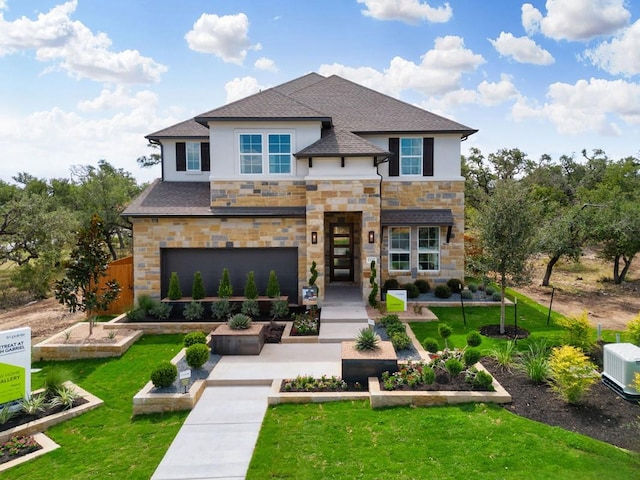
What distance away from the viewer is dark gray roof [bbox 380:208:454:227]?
1603cm

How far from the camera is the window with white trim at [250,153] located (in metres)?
15.3

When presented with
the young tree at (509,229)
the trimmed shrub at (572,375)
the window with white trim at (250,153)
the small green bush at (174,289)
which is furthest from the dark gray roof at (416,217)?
the trimmed shrub at (572,375)

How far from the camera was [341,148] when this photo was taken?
48.0 ft

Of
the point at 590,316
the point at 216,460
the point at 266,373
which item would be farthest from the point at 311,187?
the point at 590,316

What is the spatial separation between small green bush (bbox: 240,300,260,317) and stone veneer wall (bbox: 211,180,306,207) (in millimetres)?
3845

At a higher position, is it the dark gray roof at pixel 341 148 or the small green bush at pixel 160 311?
the dark gray roof at pixel 341 148

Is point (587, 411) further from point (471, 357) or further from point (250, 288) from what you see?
point (250, 288)

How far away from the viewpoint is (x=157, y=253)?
14961mm

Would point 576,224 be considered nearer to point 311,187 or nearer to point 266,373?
point 311,187

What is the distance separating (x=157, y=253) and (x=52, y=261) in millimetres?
7710

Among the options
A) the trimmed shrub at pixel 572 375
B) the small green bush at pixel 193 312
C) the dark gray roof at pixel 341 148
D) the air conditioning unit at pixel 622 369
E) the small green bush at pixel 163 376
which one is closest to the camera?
the trimmed shrub at pixel 572 375

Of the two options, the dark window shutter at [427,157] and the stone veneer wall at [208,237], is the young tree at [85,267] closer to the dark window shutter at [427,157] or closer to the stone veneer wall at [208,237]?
the stone veneer wall at [208,237]

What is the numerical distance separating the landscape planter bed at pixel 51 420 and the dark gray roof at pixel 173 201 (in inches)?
292

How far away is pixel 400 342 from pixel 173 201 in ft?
32.7
